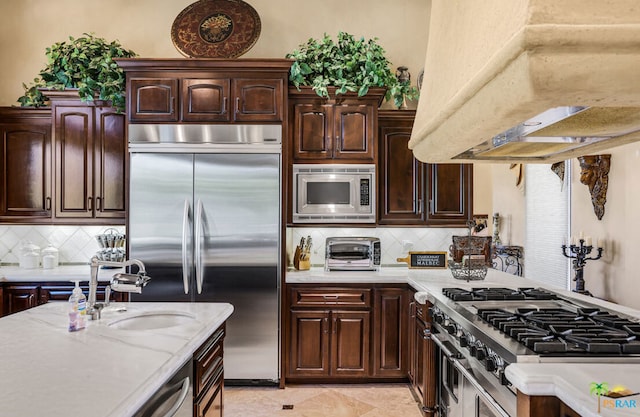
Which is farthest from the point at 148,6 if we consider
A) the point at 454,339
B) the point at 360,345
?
the point at 454,339

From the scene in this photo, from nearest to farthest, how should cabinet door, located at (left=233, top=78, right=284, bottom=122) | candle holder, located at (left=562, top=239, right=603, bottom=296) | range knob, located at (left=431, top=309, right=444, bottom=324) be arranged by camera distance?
range knob, located at (left=431, top=309, right=444, bottom=324) < cabinet door, located at (left=233, top=78, right=284, bottom=122) < candle holder, located at (left=562, top=239, right=603, bottom=296)

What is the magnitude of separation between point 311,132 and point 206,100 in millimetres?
953

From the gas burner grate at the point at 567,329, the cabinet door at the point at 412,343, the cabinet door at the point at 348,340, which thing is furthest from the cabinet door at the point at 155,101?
the gas burner grate at the point at 567,329

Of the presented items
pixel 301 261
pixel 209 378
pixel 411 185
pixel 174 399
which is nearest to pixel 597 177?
pixel 411 185

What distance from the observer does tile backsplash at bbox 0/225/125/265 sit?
4.06 metres

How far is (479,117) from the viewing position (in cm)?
94

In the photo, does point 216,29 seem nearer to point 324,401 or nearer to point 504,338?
point 324,401

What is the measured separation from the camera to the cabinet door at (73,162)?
3764mm

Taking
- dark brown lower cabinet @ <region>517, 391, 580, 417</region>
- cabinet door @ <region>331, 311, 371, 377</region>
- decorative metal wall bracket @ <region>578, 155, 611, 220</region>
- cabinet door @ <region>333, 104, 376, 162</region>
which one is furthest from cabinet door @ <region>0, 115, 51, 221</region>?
decorative metal wall bracket @ <region>578, 155, 611, 220</region>

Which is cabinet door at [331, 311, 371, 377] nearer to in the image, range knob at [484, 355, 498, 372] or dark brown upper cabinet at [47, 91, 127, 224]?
range knob at [484, 355, 498, 372]

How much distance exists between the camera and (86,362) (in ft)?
4.24

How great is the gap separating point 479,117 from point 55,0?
16.4 feet

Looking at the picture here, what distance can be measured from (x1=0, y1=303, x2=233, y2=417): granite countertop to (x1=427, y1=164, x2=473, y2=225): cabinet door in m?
2.52

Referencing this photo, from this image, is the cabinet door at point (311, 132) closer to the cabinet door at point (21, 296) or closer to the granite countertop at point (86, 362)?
the granite countertop at point (86, 362)
